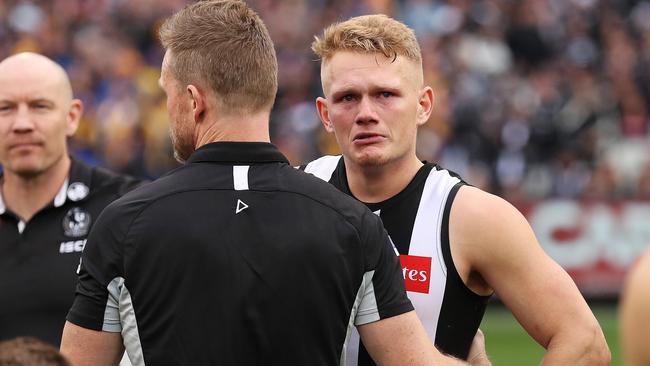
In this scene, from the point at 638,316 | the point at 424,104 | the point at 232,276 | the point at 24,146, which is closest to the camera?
the point at 638,316

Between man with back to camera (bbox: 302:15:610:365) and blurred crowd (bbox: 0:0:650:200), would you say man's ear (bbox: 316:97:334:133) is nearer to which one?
man with back to camera (bbox: 302:15:610:365)

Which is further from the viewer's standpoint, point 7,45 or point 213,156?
point 7,45

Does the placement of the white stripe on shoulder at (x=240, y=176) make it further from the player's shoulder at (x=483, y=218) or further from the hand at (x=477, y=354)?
the hand at (x=477, y=354)

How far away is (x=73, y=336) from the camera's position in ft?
11.2

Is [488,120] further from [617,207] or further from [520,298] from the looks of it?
[520,298]

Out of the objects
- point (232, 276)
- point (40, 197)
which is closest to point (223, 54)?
point (232, 276)

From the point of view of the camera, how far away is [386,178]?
4.54m

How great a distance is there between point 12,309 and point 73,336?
1915 mm

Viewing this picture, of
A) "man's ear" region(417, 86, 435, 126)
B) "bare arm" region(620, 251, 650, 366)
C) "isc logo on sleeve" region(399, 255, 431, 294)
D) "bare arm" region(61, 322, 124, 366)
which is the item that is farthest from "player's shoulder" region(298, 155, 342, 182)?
"bare arm" region(620, 251, 650, 366)

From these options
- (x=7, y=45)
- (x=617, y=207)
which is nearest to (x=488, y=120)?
(x=617, y=207)

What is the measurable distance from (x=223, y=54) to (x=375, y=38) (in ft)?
3.86

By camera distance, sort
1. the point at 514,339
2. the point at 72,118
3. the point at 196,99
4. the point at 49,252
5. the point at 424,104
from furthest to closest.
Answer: the point at 514,339 → the point at 72,118 → the point at 49,252 → the point at 424,104 → the point at 196,99

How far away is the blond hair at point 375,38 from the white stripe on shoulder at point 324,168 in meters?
0.47

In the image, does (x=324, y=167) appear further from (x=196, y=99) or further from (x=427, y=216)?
(x=196, y=99)
